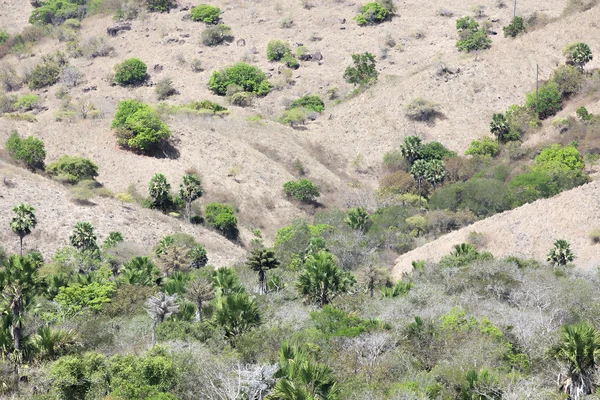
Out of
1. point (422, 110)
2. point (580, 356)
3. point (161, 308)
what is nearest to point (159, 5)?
point (422, 110)

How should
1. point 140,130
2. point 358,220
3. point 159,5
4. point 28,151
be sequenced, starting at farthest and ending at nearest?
point 159,5 < point 140,130 < point 28,151 < point 358,220

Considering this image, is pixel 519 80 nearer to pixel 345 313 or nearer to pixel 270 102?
pixel 270 102

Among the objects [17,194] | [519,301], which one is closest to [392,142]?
[17,194]

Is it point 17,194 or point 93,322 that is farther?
point 17,194

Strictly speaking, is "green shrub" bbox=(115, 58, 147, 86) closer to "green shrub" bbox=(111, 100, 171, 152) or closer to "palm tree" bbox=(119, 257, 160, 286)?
"green shrub" bbox=(111, 100, 171, 152)

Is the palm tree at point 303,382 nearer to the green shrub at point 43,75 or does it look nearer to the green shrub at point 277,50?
the green shrub at point 277,50

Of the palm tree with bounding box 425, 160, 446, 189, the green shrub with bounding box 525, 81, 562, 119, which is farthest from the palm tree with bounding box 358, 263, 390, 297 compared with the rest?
the green shrub with bounding box 525, 81, 562, 119

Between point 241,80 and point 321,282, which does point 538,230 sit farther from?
point 241,80
